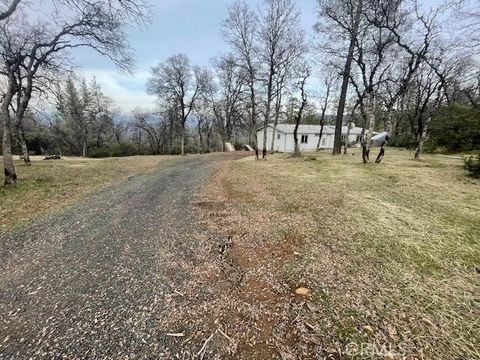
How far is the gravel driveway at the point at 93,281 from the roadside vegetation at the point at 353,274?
0.86 metres

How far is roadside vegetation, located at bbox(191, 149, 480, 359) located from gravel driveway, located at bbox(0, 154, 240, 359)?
2.84 feet

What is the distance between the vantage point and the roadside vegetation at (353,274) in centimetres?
234

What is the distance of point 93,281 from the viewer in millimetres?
3303

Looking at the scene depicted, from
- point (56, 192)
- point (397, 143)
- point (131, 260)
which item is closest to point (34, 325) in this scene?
point (131, 260)

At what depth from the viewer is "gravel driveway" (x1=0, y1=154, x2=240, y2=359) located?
7.74 feet

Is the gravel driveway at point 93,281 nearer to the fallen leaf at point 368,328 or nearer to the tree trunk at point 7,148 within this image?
the fallen leaf at point 368,328

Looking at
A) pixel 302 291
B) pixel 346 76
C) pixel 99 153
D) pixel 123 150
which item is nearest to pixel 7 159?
pixel 302 291

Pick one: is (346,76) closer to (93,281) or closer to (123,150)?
(93,281)

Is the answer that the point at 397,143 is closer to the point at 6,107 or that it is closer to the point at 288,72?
the point at 288,72

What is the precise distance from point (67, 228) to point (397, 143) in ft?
110

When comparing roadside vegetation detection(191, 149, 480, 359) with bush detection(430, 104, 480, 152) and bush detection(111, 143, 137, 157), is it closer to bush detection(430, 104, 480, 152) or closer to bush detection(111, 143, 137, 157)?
bush detection(430, 104, 480, 152)

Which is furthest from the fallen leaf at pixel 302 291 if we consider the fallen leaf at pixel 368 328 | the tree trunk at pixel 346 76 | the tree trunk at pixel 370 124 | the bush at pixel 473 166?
the tree trunk at pixel 346 76

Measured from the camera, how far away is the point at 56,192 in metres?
7.76

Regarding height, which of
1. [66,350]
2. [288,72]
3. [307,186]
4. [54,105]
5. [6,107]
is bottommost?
[66,350]
